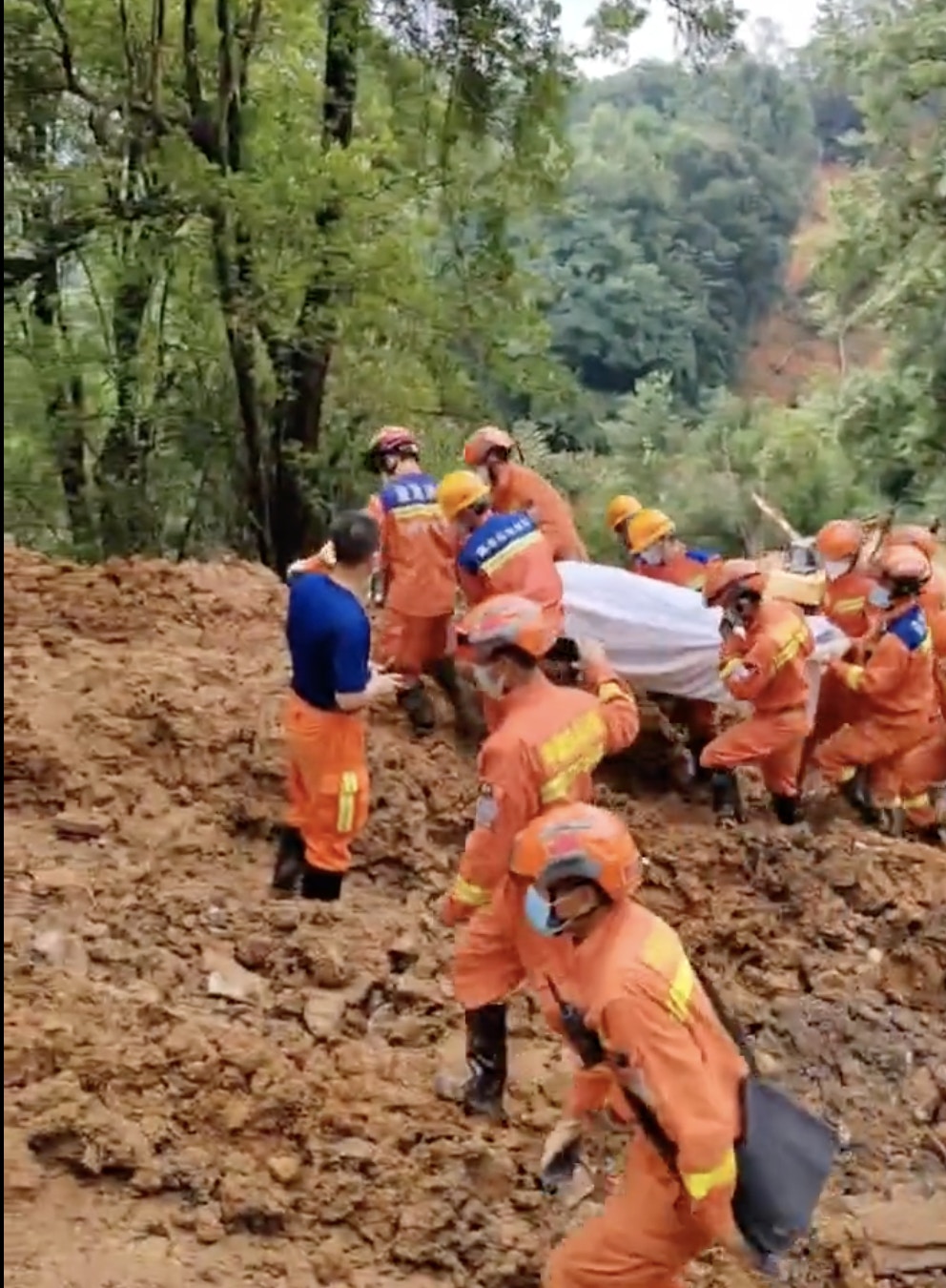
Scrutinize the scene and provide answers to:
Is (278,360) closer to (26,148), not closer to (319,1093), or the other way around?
(26,148)

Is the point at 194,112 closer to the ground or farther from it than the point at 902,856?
farther from it

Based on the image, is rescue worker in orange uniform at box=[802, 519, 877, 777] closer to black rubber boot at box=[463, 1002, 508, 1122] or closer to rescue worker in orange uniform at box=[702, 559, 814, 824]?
rescue worker in orange uniform at box=[702, 559, 814, 824]

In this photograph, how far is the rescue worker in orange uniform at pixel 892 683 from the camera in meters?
7.83

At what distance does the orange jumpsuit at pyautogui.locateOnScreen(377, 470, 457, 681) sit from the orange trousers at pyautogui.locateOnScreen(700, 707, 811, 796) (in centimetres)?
145

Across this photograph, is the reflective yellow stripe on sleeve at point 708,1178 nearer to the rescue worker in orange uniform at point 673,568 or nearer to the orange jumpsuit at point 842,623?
the rescue worker in orange uniform at point 673,568

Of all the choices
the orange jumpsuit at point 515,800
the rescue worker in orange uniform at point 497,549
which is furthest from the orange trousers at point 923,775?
the orange jumpsuit at point 515,800

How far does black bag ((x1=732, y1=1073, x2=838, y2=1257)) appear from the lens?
362 centimetres

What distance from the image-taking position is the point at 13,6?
36.7 ft

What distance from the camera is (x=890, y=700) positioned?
8172mm

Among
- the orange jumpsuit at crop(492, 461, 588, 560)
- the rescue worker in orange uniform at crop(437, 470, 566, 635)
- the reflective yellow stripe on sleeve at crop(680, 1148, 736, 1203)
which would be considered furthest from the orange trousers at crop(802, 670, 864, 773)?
the reflective yellow stripe on sleeve at crop(680, 1148, 736, 1203)

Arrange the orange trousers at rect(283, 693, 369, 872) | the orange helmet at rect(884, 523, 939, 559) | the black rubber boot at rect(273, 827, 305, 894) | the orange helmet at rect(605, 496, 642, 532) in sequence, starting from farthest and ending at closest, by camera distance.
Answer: the orange helmet at rect(605, 496, 642, 532) < the orange helmet at rect(884, 523, 939, 559) < the black rubber boot at rect(273, 827, 305, 894) < the orange trousers at rect(283, 693, 369, 872)

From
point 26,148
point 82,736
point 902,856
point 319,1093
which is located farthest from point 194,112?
A: point 319,1093

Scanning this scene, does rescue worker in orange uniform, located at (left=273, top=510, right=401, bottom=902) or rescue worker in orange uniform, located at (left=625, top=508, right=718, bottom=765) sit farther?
rescue worker in orange uniform, located at (left=625, top=508, right=718, bottom=765)

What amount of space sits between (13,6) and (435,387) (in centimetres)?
439
